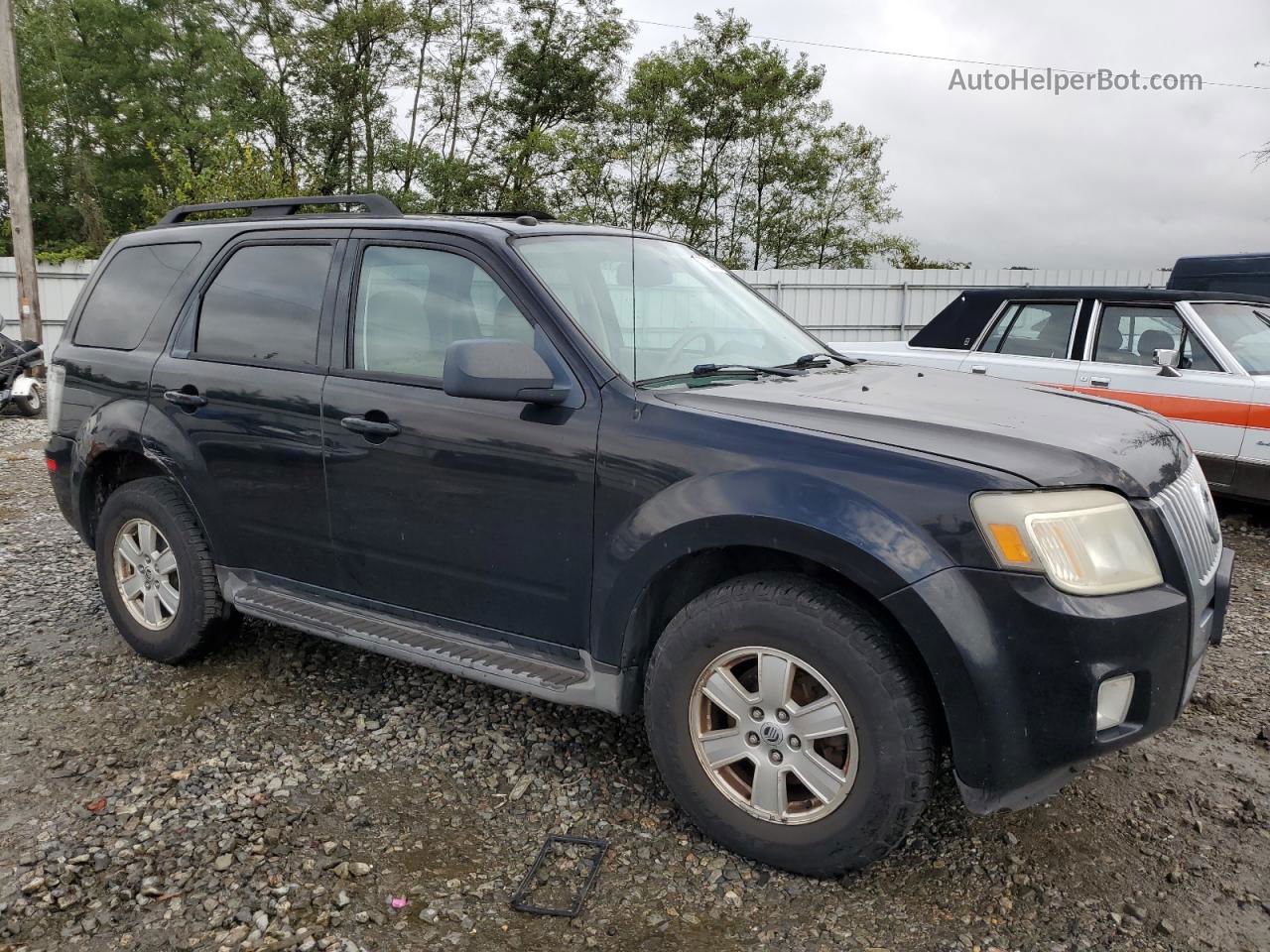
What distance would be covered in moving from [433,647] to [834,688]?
141cm

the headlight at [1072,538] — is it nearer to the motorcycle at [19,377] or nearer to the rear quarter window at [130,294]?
the rear quarter window at [130,294]

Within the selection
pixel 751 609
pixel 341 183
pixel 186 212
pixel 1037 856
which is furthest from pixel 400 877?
pixel 341 183

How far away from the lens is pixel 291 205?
13.7ft

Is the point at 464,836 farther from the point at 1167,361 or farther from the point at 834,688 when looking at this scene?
the point at 1167,361

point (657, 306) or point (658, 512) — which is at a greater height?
point (657, 306)

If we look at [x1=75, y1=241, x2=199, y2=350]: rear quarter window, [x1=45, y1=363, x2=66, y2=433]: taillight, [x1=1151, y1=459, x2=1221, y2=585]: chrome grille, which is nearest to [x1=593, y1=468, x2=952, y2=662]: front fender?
[x1=1151, y1=459, x2=1221, y2=585]: chrome grille

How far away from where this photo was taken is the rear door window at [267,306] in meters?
3.65

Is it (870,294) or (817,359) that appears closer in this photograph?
(817,359)

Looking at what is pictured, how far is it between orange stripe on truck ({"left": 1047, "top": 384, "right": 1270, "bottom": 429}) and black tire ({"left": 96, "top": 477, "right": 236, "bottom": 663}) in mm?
5608

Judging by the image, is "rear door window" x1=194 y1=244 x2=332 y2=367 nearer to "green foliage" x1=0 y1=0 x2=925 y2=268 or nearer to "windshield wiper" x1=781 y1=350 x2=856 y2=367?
"windshield wiper" x1=781 y1=350 x2=856 y2=367

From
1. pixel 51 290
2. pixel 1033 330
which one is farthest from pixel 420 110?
pixel 1033 330

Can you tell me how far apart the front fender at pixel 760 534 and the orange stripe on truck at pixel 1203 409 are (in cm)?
483

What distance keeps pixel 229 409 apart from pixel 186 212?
142 centimetres

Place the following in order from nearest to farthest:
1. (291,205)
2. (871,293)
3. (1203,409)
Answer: (291,205)
(1203,409)
(871,293)
